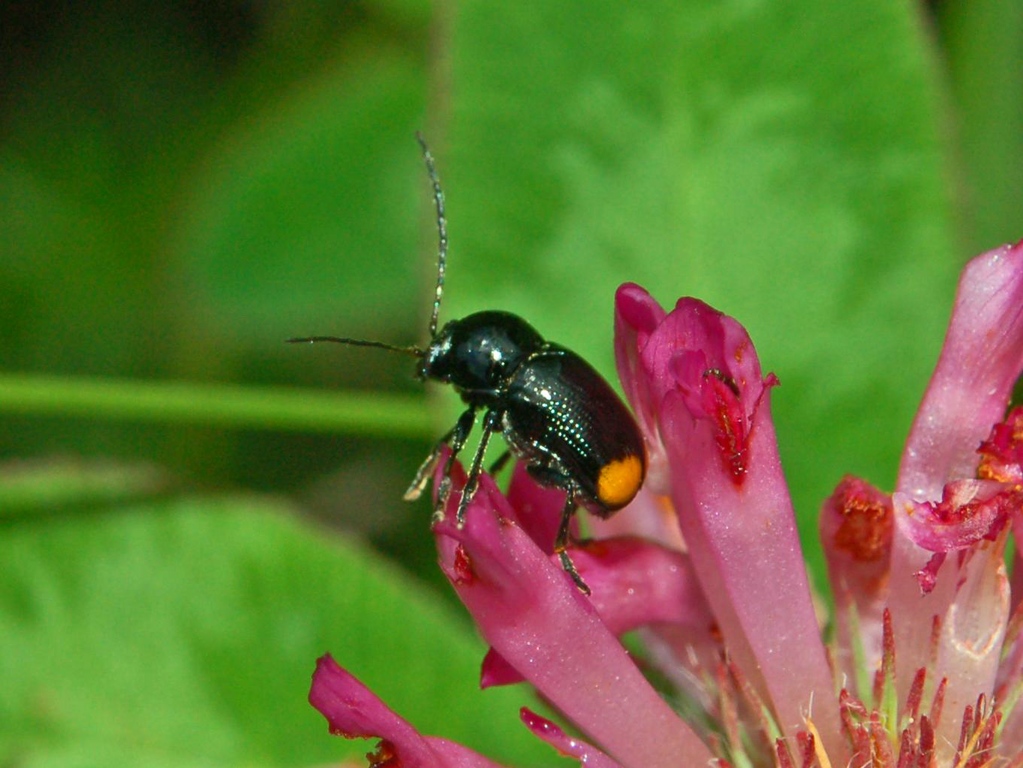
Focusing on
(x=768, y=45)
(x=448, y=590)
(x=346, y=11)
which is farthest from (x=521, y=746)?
(x=346, y=11)

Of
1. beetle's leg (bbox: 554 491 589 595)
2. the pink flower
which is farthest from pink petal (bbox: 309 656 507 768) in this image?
beetle's leg (bbox: 554 491 589 595)

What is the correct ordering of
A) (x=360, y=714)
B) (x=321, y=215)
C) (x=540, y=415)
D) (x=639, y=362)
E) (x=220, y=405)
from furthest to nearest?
(x=321, y=215)
(x=220, y=405)
(x=540, y=415)
(x=639, y=362)
(x=360, y=714)

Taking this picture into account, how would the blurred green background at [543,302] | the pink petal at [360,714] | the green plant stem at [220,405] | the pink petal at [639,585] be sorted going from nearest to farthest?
1. the pink petal at [360,714]
2. the pink petal at [639,585]
3. the blurred green background at [543,302]
4. the green plant stem at [220,405]

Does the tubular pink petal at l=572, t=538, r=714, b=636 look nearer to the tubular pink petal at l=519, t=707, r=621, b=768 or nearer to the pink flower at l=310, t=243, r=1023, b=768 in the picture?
the pink flower at l=310, t=243, r=1023, b=768

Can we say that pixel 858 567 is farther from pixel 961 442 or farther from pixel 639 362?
pixel 639 362

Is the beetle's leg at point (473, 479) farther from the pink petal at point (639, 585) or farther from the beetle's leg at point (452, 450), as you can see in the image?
the pink petal at point (639, 585)

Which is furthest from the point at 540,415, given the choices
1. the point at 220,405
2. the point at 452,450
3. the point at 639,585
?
the point at 220,405

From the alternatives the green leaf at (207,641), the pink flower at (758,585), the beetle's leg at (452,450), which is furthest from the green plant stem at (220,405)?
the pink flower at (758,585)
